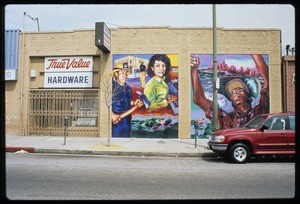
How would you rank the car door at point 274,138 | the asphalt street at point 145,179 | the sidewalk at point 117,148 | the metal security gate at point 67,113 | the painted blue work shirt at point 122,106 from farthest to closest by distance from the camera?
the metal security gate at point 67,113 < the painted blue work shirt at point 122,106 < the sidewalk at point 117,148 < the car door at point 274,138 < the asphalt street at point 145,179

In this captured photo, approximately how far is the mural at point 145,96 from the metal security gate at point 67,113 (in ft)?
4.46

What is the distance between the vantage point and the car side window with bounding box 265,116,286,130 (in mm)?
11125

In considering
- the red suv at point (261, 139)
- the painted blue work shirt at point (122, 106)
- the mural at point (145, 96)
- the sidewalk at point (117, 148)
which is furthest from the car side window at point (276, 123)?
the painted blue work shirt at point (122, 106)

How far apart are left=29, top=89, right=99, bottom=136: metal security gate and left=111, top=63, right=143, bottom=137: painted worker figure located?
1.11m

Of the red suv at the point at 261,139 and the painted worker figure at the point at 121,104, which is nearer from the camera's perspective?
the red suv at the point at 261,139

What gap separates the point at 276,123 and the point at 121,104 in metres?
9.39

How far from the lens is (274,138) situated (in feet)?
36.1

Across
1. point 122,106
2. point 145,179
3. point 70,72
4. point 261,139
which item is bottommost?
point 145,179

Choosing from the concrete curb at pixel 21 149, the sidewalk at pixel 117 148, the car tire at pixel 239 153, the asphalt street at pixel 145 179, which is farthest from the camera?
the concrete curb at pixel 21 149

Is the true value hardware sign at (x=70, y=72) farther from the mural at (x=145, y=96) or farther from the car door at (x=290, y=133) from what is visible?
the car door at (x=290, y=133)

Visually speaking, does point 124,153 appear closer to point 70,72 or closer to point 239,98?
point 70,72

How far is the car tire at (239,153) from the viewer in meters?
11.1

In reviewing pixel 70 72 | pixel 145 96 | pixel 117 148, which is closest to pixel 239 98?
pixel 145 96

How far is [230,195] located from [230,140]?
4847mm
